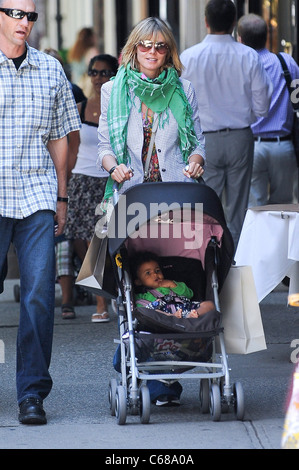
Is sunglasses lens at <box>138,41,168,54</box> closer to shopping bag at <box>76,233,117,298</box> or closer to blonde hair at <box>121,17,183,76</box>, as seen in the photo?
blonde hair at <box>121,17,183,76</box>

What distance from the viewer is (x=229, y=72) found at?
8383mm

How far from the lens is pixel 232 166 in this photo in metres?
8.49

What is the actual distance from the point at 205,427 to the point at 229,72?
12.7 feet

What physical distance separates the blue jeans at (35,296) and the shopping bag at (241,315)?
878mm

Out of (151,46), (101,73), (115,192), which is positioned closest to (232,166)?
(101,73)

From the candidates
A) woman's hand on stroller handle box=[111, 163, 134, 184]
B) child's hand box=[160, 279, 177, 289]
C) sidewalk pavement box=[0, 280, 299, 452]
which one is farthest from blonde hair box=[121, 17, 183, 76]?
sidewalk pavement box=[0, 280, 299, 452]

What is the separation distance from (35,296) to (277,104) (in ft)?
14.0

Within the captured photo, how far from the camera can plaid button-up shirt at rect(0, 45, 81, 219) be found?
17.6ft

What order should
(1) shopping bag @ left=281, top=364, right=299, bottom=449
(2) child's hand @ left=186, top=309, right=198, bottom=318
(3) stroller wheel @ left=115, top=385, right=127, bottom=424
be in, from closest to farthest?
(1) shopping bag @ left=281, top=364, right=299, bottom=449 < (3) stroller wheel @ left=115, top=385, right=127, bottom=424 < (2) child's hand @ left=186, top=309, right=198, bottom=318

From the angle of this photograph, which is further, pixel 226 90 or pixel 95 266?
pixel 226 90

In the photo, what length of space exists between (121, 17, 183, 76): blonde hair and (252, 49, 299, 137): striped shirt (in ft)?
10.8

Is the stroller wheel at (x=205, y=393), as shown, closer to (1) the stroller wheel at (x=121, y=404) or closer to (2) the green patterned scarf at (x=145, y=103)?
(1) the stroller wheel at (x=121, y=404)

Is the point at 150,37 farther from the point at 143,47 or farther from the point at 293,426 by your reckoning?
the point at 293,426

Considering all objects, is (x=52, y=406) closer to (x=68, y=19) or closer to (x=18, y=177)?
(x=18, y=177)
